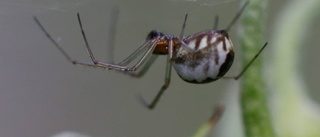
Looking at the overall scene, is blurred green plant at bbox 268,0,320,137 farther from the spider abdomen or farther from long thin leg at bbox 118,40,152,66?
long thin leg at bbox 118,40,152,66

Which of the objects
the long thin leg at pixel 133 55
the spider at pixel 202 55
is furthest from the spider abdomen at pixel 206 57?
the long thin leg at pixel 133 55

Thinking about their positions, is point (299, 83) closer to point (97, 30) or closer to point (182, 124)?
point (97, 30)

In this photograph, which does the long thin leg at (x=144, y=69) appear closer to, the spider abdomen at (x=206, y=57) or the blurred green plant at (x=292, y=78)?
the spider abdomen at (x=206, y=57)

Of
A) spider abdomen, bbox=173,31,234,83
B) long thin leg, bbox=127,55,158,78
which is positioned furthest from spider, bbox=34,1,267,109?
long thin leg, bbox=127,55,158,78

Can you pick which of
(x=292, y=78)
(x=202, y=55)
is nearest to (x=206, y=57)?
(x=202, y=55)

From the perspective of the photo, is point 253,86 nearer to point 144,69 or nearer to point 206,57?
point 206,57

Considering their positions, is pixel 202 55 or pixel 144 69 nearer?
pixel 202 55

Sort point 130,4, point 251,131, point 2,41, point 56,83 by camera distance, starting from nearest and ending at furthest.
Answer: point 251,131 → point 130,4 → point 2,41 → point 56,83

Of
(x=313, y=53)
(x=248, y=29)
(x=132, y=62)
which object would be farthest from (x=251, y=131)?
(x=313, y=53)
